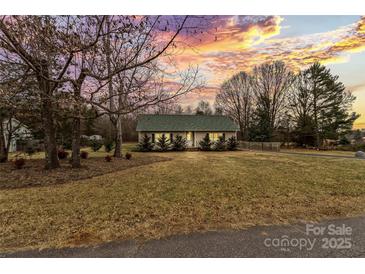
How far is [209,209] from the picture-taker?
13.6 ft

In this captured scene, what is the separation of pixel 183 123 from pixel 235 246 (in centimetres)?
2270

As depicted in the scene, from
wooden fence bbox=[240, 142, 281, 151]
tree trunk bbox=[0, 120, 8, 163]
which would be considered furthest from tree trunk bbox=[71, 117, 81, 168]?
wooden fence bbox=[240, 142, 281, 151]

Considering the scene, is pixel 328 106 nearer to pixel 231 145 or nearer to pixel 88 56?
pixel 231 145

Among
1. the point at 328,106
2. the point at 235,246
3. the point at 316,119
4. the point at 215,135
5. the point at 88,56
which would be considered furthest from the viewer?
the point at 316,119

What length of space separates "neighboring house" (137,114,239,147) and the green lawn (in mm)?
16689

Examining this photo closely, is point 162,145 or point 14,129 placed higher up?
point 14,129

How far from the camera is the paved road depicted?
8.47 ft

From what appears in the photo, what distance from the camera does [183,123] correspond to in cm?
2514

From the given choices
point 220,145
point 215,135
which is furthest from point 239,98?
point 220,145

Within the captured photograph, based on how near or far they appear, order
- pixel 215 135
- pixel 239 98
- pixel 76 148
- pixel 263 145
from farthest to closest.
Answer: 1. pixel 239 98
2. pixel 215 135
3. pixel 263 145
4. pixel 76 148

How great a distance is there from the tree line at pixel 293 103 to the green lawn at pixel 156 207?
862 inches

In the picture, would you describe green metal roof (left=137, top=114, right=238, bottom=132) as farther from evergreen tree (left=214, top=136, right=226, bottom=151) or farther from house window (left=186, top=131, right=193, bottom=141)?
evergreen tree (left=214, top=136, right=226, bottom=151)

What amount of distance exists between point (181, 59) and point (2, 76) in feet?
20.2

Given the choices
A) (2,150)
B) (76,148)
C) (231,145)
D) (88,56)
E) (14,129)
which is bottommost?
(231,145)
